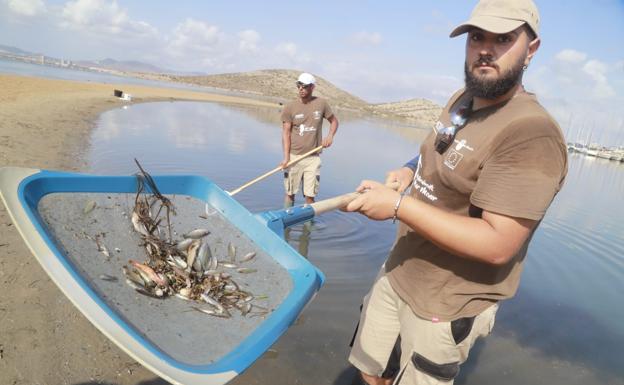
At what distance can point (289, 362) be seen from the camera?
376 centimetres

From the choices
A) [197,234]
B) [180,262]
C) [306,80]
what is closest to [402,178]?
[197,234]

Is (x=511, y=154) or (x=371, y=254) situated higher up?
(x=511, y=154)

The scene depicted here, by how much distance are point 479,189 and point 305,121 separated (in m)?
5.95

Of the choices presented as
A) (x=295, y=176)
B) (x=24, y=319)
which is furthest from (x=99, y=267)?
(x=295, y=176)

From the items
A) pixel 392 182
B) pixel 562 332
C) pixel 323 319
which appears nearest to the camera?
pixel 392 182

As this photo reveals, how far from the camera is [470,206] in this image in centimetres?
210

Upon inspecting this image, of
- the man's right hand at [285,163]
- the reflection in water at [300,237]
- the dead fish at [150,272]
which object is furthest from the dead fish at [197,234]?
the man's right hand at [285,163]

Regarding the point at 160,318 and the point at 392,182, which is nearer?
the point at 160,318

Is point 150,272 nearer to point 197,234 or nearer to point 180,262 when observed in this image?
point 180,262

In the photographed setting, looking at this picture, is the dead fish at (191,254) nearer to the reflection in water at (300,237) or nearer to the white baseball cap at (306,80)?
the reflection in water at (300,237)

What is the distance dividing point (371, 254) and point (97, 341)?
4350 mm

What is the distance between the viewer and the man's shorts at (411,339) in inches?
89.8

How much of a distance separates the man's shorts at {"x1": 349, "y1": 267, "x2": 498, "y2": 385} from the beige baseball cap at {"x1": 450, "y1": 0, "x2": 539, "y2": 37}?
1552 mm

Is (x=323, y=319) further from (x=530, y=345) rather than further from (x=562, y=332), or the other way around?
(x=562, y=332)
